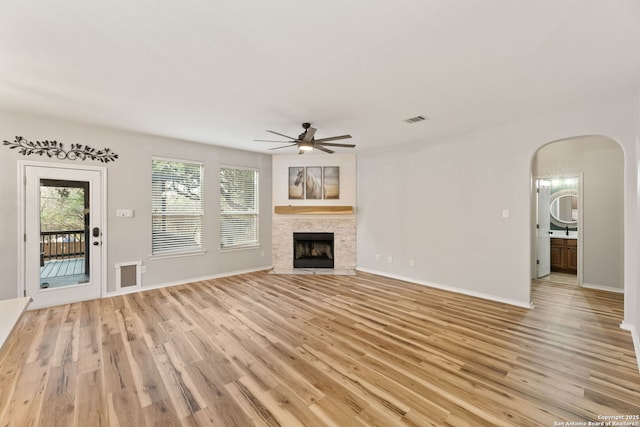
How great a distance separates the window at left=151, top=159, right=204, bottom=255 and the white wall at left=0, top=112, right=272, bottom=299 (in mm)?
121

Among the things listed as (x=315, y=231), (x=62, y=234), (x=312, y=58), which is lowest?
(x=315, y=231)

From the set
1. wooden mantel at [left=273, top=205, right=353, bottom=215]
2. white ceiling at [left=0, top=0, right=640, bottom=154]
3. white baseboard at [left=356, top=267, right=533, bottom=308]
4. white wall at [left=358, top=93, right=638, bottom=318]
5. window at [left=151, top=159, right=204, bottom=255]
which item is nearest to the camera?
white ceiling at [left=0, top=0, right=640, bottom=154]

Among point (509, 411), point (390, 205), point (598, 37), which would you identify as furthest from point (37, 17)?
point (390, 205)

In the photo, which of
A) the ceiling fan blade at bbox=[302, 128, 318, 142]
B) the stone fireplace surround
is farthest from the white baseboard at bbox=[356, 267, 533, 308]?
the ceiling fan blade at bbox=[302, 128, 318, 142]

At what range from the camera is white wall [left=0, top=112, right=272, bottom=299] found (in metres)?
3.78

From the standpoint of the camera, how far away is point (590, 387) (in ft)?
7.00

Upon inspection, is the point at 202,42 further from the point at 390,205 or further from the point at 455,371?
the point at 390,205

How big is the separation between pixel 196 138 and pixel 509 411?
5506 millimetres

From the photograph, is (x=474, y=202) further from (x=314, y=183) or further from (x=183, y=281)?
(x=183, y=281)

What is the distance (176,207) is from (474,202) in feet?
17.4

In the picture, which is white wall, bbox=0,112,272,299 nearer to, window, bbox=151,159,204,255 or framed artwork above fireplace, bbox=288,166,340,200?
window, bbox=151,159,204,255

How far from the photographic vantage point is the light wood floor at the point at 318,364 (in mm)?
1885

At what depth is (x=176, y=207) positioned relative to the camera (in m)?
5.25

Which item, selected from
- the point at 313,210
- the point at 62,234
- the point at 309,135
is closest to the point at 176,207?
the point at 62,234
